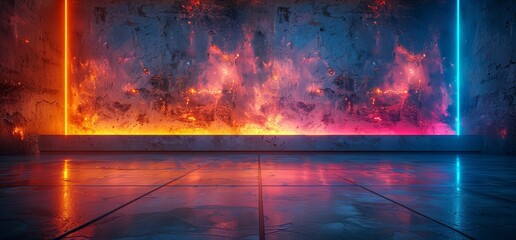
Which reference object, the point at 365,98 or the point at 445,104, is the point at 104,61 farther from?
the point at 445,104

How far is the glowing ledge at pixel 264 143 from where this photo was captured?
559 cm

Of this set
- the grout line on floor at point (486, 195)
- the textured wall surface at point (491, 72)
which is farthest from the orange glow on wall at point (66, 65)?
the textured wall surface at point (491, 72)

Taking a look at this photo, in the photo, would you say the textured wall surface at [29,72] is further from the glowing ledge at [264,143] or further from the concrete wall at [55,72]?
the glowing ledge at [264,143]

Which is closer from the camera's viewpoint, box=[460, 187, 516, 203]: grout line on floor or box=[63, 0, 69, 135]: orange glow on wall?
box=[460, 187, 516, 203]: grout line on floor

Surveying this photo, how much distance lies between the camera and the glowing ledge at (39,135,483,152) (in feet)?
18.3

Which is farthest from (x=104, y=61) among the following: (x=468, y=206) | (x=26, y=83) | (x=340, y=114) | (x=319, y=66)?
(x=468, y=206)

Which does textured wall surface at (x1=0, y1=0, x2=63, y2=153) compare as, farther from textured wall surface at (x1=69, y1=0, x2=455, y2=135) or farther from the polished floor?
the polished floor

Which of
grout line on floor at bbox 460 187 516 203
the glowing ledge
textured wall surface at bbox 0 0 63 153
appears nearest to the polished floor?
grout line on floor at bbox 460 187 516 203

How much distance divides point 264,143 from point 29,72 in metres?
3.70

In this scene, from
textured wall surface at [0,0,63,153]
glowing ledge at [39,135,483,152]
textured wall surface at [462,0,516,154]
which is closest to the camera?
textured wall surface at [0,0,63,153]

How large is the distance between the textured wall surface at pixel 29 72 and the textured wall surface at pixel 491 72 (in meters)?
6.93

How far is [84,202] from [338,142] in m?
4.69

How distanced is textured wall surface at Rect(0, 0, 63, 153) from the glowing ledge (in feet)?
1.94

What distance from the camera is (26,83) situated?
5.00 metres
